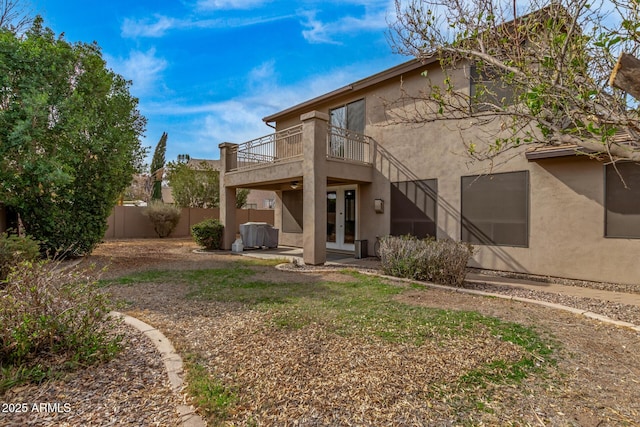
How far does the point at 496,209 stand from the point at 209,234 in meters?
9.79

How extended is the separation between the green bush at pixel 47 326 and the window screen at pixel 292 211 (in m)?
11.2

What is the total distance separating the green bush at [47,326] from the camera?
292 cm

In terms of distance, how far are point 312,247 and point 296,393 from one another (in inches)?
262

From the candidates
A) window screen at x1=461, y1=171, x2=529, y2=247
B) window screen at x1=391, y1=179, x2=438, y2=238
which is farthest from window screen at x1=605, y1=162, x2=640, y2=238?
window screen at x1=391, y1=179, x2=438, y2=238

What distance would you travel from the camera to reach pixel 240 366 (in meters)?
3.17

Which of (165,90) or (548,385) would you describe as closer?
(548,385)

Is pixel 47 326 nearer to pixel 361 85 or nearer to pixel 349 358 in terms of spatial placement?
pixel 349 358

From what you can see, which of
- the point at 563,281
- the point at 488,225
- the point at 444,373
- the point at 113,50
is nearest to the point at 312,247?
the point at 488,225

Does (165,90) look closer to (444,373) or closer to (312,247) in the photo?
(312,247)

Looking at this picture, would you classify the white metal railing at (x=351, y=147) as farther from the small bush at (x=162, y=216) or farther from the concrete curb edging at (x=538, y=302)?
the small bush at (x=162, y=216)

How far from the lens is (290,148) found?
12.0 m

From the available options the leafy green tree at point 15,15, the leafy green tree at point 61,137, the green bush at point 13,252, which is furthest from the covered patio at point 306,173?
the leafy green tree at point 15,15

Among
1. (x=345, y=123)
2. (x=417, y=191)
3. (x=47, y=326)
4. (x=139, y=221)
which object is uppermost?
(x=345, y=123)

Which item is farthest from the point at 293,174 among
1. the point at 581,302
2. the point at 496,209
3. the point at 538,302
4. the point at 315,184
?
the point at 581,302
